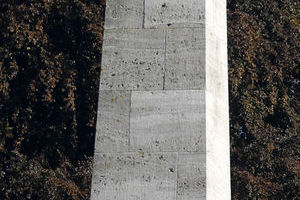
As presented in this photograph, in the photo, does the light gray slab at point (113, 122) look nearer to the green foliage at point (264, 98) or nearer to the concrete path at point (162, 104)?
the concrete path at point (162, 104)

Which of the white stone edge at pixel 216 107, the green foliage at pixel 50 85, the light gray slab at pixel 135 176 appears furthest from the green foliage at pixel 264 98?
the light gray slab at pixel 135 176

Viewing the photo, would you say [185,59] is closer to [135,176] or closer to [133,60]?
[133,60]

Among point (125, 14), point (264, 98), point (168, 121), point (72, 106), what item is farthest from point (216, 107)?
point (264, 98)

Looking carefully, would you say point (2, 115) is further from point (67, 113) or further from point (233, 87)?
point (233, 87)

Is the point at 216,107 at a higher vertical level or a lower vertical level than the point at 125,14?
lower

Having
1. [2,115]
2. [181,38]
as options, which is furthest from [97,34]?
[181,38]

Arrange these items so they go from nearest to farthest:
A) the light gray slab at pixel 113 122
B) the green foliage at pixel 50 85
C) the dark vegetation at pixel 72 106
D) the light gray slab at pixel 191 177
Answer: the light gray slab at pixel 191 177, the light gray slab at pixel 113 122, the dark vegetation at pixel 72 106, the green foliage at pixel 50 85
